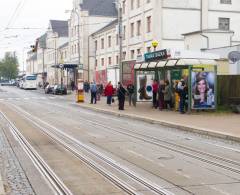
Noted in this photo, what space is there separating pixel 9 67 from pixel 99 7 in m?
79.5

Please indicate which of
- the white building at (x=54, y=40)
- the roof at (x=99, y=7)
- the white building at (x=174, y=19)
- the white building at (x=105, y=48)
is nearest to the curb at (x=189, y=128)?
the white building at (x=174, y=19)

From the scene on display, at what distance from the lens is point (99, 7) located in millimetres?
91312

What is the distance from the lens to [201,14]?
191ft

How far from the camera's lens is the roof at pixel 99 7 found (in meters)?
90.4

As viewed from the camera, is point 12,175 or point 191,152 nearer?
point 12,175

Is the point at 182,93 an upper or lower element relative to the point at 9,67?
lower

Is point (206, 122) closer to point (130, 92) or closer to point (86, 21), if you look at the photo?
point (130, 92)

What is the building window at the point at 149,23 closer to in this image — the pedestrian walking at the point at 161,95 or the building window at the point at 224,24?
the building window at the point at 224,24

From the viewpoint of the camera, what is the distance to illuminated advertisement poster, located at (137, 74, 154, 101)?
112 feet

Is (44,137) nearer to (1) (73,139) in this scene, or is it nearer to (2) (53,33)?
(1) (73,139)

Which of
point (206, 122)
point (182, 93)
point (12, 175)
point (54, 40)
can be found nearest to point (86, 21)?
point (54, 40)

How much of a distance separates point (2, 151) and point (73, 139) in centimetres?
323

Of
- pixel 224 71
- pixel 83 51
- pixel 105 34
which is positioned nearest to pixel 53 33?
Result: pixel 83 51

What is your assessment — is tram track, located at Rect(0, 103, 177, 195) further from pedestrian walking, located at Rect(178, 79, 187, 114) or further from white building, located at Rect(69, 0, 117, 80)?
white building, located at Rect(69, 0, 117, 80)
